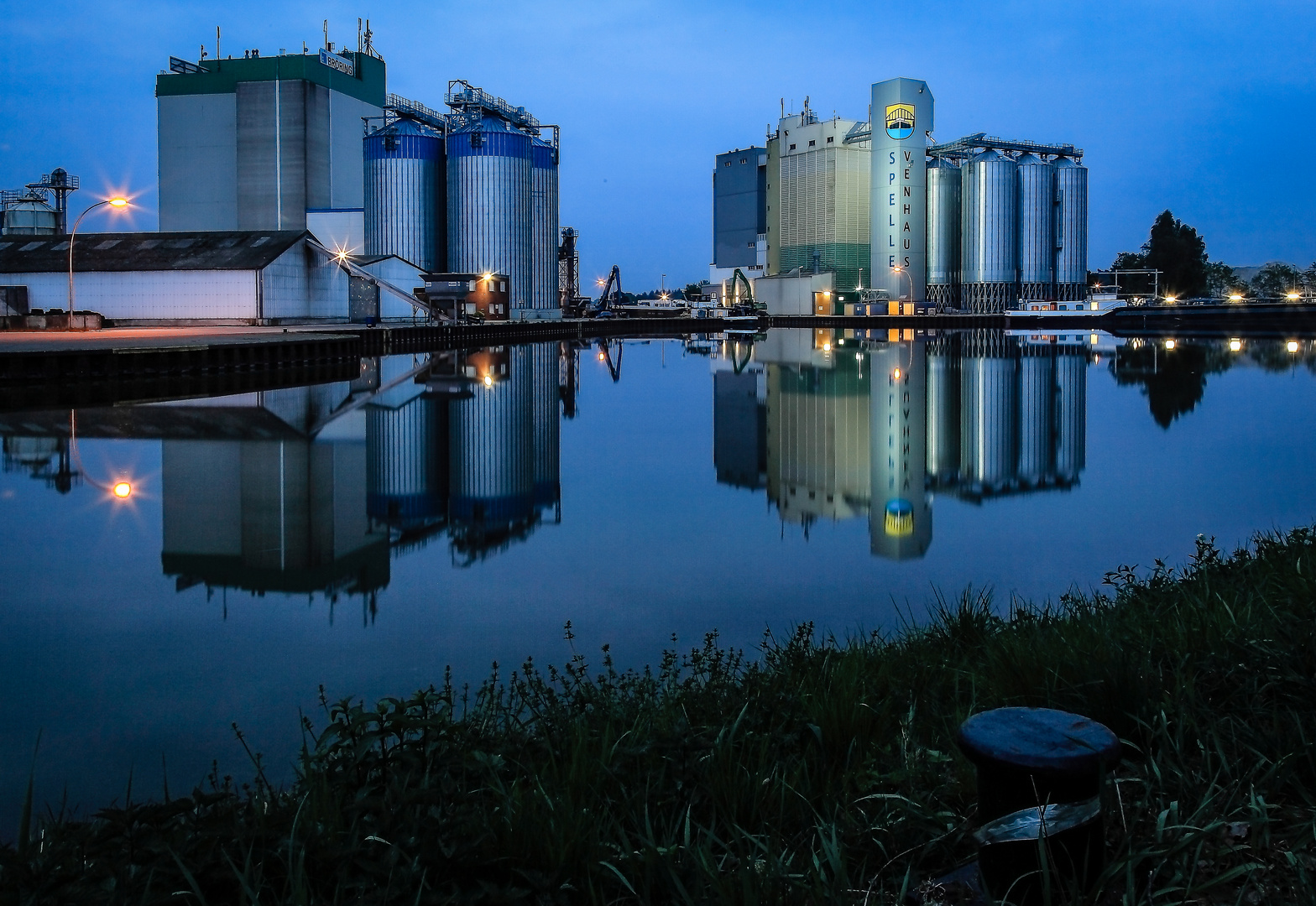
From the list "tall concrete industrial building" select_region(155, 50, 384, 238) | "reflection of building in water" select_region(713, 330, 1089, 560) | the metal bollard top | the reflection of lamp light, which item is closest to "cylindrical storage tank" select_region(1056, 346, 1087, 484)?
"reflection of building in water" select_region(713, 330, 1089, 560)

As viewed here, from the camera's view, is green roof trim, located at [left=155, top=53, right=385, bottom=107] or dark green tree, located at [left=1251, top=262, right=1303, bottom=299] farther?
dark green tree, located at [left=1251, top=262, right=1303, bottom=299]

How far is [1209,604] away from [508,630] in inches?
182

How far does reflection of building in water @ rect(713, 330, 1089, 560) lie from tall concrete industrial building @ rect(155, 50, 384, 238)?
174 feet

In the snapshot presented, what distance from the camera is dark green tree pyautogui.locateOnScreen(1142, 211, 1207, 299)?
121 meters

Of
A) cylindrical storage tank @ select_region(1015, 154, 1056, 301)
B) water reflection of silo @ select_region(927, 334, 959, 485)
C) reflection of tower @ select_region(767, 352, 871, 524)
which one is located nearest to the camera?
reflection of tower @ select_region(767, 352, 871, 524)

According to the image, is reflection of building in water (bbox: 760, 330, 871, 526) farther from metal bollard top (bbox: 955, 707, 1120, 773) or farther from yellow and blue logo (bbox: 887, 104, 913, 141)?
yellow and blue logo (bbox: 887, 104, 913, 141)

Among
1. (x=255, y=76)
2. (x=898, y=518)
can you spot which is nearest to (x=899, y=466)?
(x=898, y=518)

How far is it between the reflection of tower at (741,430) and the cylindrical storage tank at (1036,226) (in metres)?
66.9

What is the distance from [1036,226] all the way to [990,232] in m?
4.67

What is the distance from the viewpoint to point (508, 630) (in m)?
8.62

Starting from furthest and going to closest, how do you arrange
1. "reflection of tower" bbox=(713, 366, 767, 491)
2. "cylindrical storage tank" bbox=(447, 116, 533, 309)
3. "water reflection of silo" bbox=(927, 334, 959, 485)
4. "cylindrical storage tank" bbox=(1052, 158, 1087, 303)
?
"cylindrical storage tank" bbox=(1052, 158, 1087, 303) < "cylindrical storage tank" bbox=(447, 116, 533, 309) < "water reflection of silo" bbox=(927, 334, 959, 485) < "reflection of tower" bbox=(713, 366, 767, 491)

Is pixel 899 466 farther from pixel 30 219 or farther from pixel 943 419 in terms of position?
pixel 30 219

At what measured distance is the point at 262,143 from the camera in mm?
88188

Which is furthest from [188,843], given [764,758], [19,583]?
[19,583]
